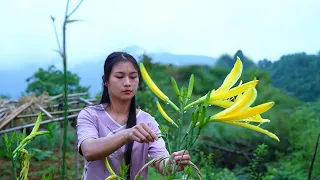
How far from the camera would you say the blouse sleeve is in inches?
45.3

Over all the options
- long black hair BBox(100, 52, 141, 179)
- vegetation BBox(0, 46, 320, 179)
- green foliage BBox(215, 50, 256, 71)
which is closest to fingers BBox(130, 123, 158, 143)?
long black hair BBox(100, 52, 141, 179)

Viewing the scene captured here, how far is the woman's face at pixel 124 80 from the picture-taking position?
46.2 inches

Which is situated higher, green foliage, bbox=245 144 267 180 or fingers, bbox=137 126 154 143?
fingers, bbox=137 126 154 143

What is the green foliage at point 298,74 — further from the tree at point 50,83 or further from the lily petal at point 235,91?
the lily petal at point 235,91

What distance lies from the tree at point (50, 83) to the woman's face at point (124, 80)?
173 inches

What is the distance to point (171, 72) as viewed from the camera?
199 inches

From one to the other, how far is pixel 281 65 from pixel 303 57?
0.30 m

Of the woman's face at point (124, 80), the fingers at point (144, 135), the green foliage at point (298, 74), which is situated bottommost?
the green foliage at point (298, 74)

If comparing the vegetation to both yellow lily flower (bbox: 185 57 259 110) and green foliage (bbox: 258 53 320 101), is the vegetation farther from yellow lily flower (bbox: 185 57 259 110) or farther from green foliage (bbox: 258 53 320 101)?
yellow lily flower (bbox: 185 57 259 110)

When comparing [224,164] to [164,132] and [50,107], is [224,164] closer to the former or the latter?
[50,107]

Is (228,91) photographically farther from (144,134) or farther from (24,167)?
(24,167)

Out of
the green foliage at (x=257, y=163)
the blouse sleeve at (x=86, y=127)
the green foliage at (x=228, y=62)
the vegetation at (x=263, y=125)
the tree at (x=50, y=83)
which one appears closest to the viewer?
the blouse sleeve at (x=86, y=127)

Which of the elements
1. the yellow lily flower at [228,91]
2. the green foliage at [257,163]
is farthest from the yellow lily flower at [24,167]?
the green foliage at [257,163]

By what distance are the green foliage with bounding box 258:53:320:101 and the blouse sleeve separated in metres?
3.30
